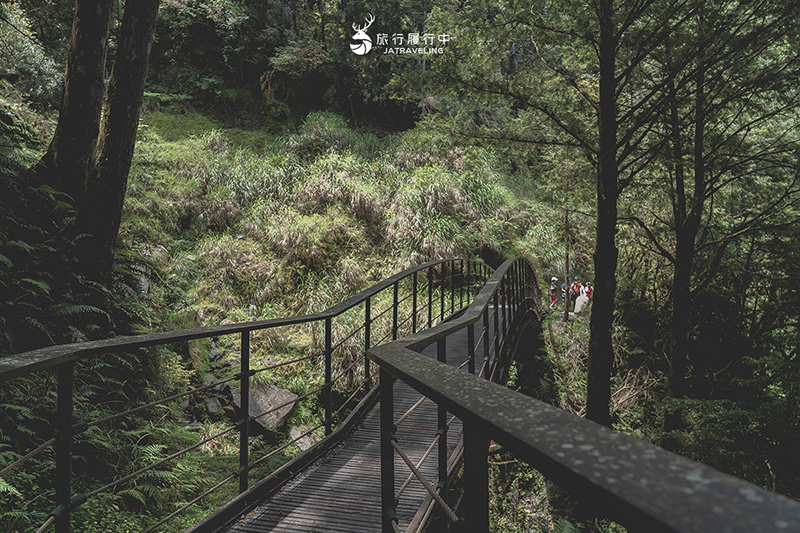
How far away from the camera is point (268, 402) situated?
247 inches

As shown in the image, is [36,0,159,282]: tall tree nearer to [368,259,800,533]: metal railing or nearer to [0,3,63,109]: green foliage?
[0,3,63,109]: green foliage

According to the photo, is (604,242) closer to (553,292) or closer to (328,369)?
(328,369)

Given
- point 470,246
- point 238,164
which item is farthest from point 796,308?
point 238,164

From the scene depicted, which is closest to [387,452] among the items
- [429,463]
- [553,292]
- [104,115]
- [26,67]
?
[429,463]

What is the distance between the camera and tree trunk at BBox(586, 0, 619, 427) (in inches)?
205

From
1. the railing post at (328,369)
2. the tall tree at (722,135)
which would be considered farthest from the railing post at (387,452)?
the tall tree at (722,135)

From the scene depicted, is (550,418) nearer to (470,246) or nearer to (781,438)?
(781,438)

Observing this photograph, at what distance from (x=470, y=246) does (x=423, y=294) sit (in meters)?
1.80

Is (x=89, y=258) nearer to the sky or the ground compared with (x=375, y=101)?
nearer to the ground

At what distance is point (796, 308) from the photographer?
6.85 metres

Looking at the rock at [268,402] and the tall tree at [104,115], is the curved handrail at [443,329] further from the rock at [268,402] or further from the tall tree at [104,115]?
the tall tree at [104,115]

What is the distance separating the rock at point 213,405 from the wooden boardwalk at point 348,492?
2838 mm

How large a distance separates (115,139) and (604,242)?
5694 mm

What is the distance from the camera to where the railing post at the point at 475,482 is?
2.72 feet
